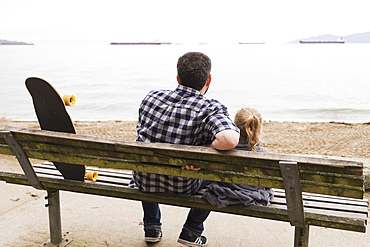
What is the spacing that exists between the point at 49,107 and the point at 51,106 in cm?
2

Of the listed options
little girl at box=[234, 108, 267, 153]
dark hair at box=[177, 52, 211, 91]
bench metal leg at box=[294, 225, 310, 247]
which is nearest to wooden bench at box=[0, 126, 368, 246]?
bench metal leg at box=[294, 225, 310, 247]

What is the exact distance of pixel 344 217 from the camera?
8.59 ft

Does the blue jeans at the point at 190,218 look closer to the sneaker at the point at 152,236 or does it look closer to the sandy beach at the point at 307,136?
the sneaker at the point at 152,236

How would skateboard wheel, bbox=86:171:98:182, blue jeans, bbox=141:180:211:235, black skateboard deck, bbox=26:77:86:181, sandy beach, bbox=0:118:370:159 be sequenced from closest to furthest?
black skateboard deck, bbox=26:77:86:181 < blue jeans, bbox=141:180:211:235 < skateboard wheel, bbox=86:171:98:182 < sandy beach, bbox=0:118:370:159

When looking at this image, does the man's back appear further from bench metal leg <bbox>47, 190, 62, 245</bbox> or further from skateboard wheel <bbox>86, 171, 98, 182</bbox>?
bench metal leg <bbox>47, 190, 62, 245</bbox>

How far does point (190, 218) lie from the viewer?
10.7 ft

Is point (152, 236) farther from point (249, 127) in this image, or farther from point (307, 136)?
point (307, 136)

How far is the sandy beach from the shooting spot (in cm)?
966

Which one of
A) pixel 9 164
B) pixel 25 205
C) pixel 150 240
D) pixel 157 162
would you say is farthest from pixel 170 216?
pixel 9 164

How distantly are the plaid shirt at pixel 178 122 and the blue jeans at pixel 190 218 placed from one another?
0.27 meters

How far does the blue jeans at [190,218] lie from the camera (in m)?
3.24

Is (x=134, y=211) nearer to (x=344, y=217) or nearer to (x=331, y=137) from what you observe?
(x=344, y=217)

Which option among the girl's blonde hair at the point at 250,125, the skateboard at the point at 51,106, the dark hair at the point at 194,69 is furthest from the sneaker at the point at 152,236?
the dark hair at the point at 194,69

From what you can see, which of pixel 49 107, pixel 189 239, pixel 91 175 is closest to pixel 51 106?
pixel 49 107
